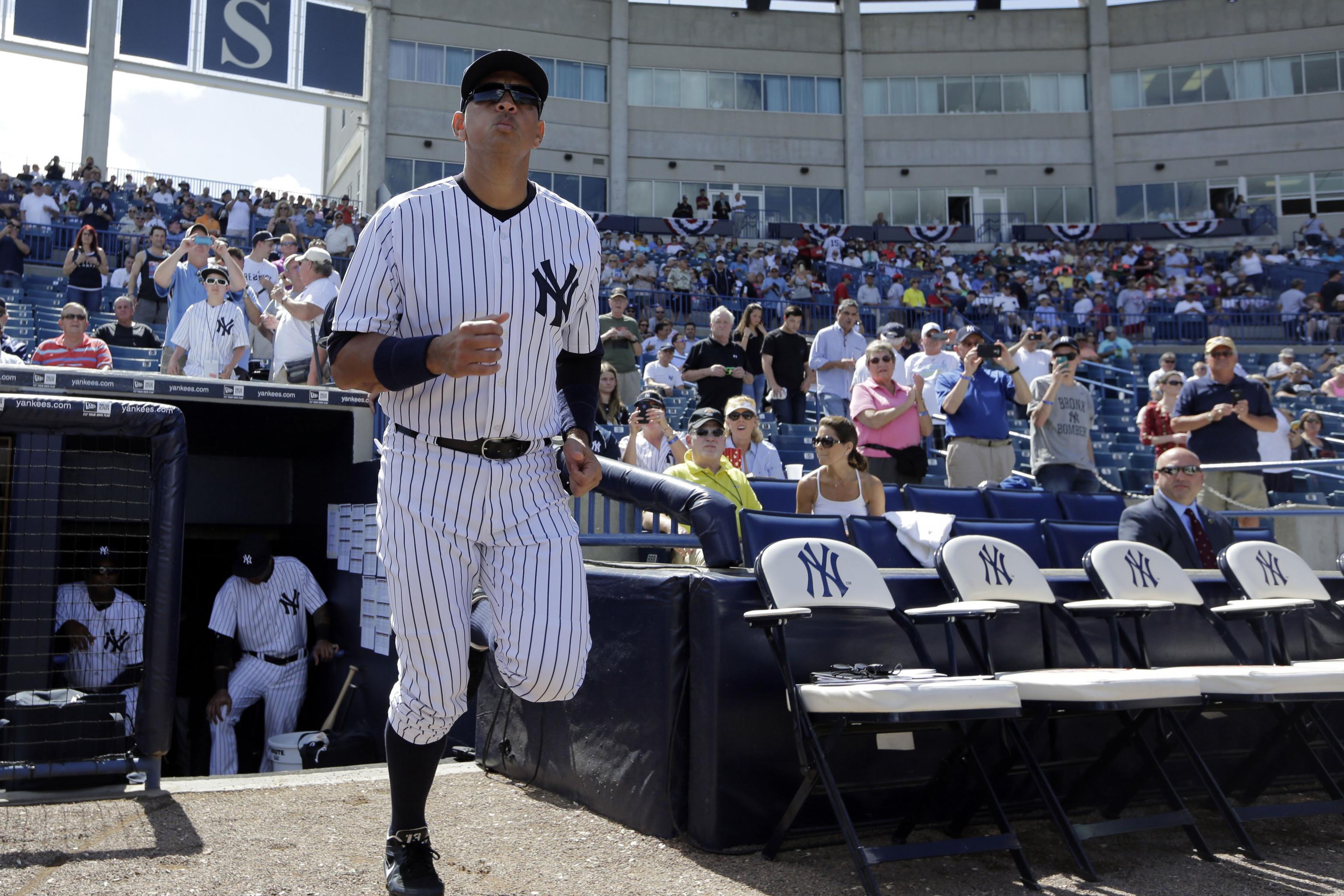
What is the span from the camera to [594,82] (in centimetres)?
3391

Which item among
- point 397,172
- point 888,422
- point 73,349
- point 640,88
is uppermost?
point 640,88

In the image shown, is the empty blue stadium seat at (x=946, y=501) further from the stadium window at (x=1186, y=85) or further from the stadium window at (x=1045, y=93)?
the stadium window at (x=1186, y=85)

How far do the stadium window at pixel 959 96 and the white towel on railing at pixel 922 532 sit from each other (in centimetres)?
3222

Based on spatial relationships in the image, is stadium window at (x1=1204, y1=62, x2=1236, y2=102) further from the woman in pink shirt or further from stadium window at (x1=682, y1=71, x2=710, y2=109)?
the woman in pink shirt

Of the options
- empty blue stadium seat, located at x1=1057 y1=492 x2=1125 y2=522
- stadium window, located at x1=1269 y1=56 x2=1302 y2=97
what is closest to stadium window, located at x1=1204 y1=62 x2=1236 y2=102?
stadium window, located at x1=1269 y1=56 x2=1302 y2=97

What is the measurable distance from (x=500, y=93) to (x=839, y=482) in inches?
155

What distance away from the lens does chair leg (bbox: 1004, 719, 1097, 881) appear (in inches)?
148

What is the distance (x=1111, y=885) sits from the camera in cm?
367

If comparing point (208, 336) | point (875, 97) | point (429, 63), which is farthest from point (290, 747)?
point (875, 97)

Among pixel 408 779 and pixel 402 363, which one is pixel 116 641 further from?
pixel 402 363

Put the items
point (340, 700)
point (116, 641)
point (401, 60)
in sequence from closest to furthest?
point (116, 641), point (340, 700), point (401, 60)

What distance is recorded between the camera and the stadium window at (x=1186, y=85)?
112ft

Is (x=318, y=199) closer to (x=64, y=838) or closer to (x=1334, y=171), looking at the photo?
(x=64, y=838)

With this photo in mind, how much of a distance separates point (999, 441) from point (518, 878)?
6354 mm
